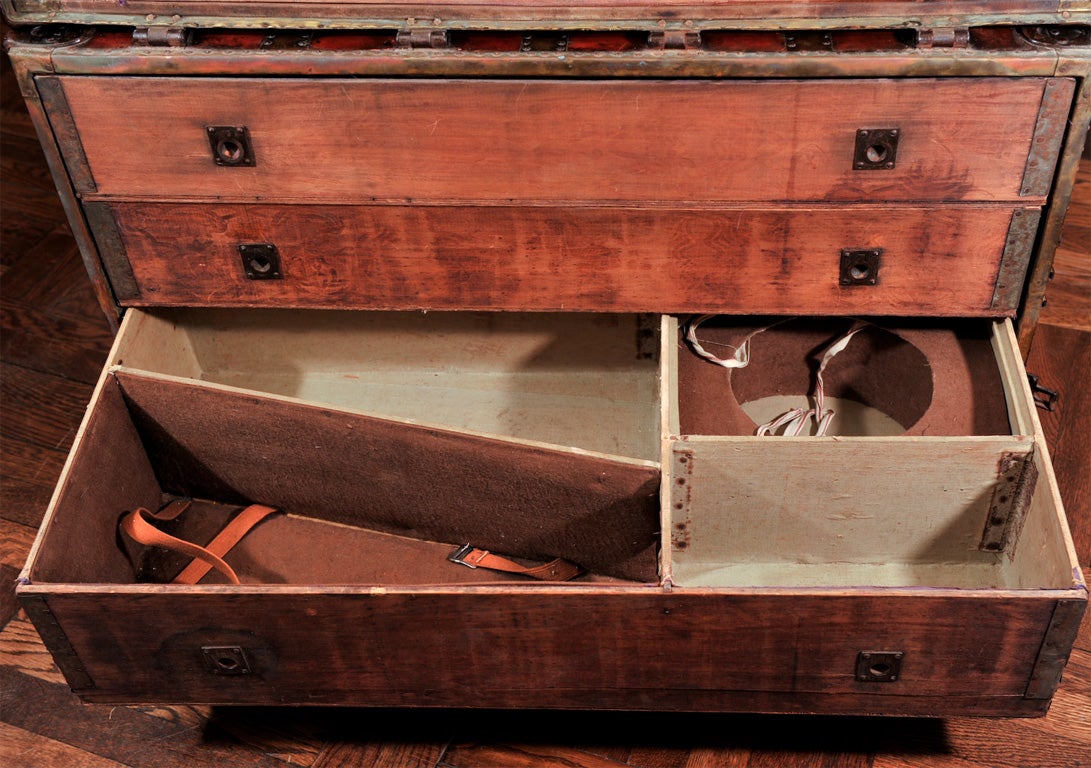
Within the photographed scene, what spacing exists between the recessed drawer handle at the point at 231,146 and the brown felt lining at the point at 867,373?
0.56m

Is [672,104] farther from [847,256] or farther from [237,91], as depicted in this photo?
[237,91]

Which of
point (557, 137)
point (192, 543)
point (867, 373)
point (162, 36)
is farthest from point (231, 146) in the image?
point (867, 373)

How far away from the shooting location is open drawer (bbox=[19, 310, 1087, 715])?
4.10 feet

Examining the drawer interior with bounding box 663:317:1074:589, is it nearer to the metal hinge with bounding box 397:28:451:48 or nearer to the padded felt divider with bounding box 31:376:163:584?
the metal hinge with bounding box 397:28:451:48

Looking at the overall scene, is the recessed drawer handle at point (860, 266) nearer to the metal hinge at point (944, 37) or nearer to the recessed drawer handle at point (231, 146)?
the metal hinge at point (944, 37)

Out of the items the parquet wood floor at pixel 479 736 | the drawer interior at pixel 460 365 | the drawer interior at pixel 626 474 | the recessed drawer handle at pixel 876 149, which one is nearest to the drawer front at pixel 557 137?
the recessed drawer handle at pixel 876 149

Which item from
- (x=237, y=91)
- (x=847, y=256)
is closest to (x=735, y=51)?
(x=847, y=256)

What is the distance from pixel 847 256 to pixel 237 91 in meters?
0.67

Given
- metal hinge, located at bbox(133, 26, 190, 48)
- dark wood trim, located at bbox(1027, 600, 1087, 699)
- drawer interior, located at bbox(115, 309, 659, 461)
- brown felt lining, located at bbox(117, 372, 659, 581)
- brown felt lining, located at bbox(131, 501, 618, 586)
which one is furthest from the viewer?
drawer interior, located at bbox(115, 309, 659, 461)

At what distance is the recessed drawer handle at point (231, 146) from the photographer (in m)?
1.35

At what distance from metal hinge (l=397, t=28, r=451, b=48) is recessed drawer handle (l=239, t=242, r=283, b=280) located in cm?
30

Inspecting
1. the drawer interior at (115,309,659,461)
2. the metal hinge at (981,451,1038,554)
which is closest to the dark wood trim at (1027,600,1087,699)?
the metal hinge at (981,451,1038,554)

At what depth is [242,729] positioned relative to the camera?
150 centimetres

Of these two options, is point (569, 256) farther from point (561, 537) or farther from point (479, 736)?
point (479, 736)
